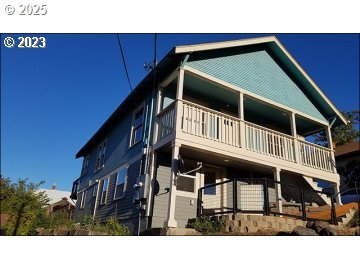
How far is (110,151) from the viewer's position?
14922 mm

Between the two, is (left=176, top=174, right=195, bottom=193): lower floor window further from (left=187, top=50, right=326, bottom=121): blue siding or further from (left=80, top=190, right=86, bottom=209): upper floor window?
(left=80, top=190, right=86, bottom=209): upper floor window

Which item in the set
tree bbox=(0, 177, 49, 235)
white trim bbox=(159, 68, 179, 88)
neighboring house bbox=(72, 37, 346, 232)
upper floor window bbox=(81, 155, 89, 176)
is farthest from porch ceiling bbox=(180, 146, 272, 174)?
upper floor window bbox=(81, 155, 89, 176)

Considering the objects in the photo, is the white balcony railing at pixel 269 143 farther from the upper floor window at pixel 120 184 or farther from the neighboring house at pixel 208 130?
the upper floor window at pixel 120 184

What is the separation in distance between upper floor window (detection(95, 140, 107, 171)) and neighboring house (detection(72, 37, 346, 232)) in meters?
1.15

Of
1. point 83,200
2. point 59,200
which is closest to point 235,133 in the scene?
point 83,200

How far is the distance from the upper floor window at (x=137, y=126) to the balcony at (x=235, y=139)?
188 cm

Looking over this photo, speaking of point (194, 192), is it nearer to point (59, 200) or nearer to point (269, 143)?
point (269, 143)

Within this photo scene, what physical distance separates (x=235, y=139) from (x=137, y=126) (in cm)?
444

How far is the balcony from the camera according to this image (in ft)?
29.5

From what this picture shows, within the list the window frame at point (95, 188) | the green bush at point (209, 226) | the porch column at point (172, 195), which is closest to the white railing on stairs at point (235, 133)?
the porch column at point (172, 195)
